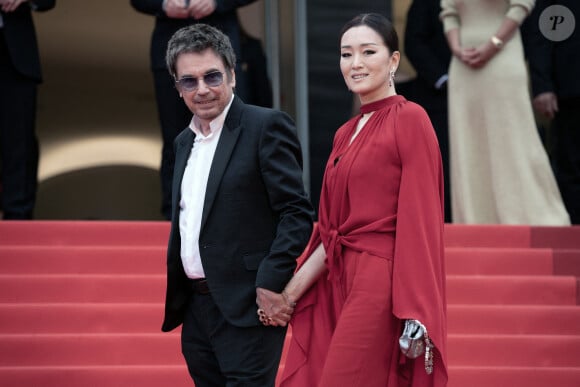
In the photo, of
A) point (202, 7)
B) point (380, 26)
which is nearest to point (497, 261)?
point (202, 7)

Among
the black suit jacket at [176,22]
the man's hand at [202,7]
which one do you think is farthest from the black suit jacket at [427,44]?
the man's hand at [202,7]

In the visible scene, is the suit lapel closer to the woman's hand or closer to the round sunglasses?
the round sunglasses

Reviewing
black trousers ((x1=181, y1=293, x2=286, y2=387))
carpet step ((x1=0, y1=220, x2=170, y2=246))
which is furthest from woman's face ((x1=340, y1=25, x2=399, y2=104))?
carpet step ((x1=0, y1=220, x2=170, y2=246))

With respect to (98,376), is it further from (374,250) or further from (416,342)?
(416,342)

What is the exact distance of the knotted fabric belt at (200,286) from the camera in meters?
3.82

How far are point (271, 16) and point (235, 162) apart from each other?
6349 millimetres

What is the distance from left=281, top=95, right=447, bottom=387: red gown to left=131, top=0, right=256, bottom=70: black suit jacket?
11.4 feet

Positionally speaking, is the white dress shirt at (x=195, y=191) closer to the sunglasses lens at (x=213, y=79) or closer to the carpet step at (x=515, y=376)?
the sunglasses lens at (x=213, y=79)

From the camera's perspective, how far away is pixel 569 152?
7.64 meters

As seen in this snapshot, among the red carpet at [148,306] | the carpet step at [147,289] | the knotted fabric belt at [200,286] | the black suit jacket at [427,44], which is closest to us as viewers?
the knotted fabric belt at [200,286]

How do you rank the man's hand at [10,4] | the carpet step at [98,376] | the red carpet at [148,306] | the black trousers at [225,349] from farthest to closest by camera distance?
the man's hand at [10,4] < the red carpet at [148,306] < the carpet step at [98,376] < the black trousers at [225,349]

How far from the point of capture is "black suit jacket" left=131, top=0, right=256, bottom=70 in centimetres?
710

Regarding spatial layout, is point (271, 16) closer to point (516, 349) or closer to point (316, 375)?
point (516, 349)

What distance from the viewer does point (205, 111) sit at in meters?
3.87
